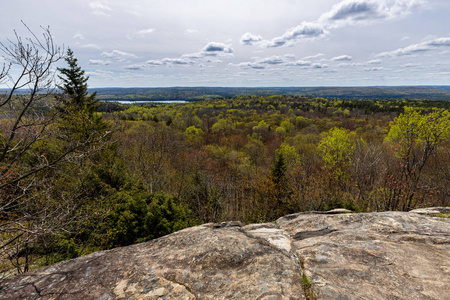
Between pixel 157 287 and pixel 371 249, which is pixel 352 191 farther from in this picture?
pixel 157 287

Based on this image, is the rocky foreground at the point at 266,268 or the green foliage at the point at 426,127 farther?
the green foliage at the point at 426,127

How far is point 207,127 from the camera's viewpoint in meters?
77.3

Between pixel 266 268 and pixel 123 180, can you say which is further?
pixel 123 180

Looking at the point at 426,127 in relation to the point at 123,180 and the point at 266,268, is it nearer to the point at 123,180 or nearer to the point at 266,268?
the point at 266,268

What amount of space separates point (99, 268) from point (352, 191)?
26585 millimetres

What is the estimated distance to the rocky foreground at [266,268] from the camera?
A: 10.7 ft

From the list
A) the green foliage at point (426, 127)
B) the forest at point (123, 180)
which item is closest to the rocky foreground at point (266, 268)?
the forest at point (123, 180)

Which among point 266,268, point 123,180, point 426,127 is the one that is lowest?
point 123,180

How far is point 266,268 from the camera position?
3.74 meters

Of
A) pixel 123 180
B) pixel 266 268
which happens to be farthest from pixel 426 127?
pixel 123 180

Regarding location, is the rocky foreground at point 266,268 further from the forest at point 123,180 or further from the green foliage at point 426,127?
the green foliage at point 426,127

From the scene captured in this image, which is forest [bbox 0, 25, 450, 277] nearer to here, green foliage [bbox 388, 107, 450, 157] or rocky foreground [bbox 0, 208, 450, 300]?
green foliage [bbox 388, 107, 450, 157]

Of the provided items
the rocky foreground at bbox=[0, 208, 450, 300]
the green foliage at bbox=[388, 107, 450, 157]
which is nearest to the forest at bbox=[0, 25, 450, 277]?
the green foliage at bbox=[388, 107, 450, 157]

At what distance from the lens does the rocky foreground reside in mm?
3270
